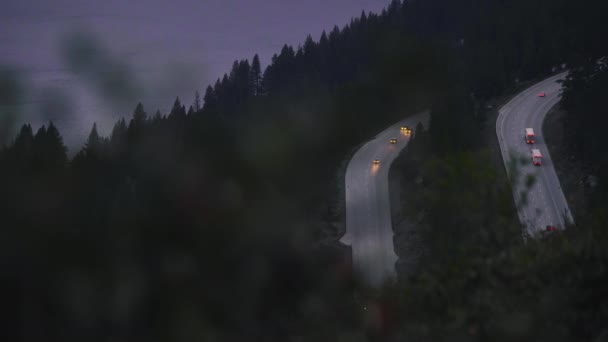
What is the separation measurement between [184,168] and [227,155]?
582 mm

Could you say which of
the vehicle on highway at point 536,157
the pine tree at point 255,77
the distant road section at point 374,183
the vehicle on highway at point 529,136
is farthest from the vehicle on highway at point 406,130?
the vehicle on highway at point 529,136

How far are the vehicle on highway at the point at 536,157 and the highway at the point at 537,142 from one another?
0.11 meters

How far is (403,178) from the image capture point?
9039 mm

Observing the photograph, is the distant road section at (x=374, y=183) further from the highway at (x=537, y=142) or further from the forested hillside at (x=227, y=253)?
the forested hillside at (x=227, y=253)

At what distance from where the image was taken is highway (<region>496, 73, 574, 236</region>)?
12.4 m

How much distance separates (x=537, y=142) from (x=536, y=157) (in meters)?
1.62

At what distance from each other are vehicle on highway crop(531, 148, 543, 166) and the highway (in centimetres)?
11

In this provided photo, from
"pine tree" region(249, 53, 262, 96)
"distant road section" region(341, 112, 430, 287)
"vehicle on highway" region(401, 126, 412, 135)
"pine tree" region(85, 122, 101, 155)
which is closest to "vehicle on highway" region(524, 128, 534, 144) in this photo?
"distant road section" region(341, 112, 430, 287)

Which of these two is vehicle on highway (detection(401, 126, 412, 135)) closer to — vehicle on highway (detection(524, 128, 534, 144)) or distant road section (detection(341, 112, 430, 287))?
distant road section (detection(341, 112, 430, 287))

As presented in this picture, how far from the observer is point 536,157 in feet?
52.3

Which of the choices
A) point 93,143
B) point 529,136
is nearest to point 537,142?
point 529,136

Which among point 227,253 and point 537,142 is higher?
point 537,142

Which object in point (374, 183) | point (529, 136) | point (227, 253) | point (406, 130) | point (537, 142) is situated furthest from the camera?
point (537, 142)

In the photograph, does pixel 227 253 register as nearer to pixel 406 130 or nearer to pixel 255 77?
pixel 406 130
